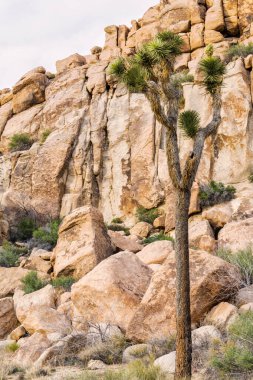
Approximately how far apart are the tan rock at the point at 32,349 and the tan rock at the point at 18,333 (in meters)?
1.78

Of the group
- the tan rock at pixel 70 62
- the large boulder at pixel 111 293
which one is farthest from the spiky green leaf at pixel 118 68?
the tan rock at pixel 70 62

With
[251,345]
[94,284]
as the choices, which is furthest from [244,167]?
[251,345]

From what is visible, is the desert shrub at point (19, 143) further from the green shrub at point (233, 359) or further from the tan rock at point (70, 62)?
the green shrub at point (233, 359)

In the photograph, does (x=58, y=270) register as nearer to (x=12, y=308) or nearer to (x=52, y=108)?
(x=12, y=308)

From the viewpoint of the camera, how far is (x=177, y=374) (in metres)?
6.67

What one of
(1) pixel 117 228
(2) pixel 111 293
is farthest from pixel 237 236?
(1) pixel 117 228

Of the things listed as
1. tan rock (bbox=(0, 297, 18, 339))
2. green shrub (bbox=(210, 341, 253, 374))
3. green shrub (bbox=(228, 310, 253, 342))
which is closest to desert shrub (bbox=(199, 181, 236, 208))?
tan rock (bbox=(0, 297, 18, 339))

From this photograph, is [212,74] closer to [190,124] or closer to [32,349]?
[190,124]

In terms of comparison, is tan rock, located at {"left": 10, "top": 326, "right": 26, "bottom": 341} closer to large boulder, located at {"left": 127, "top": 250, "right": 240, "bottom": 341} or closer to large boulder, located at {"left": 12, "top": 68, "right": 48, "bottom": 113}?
large boulder, located at {"left": 127, "top": 250, "right": 240, "bottom": 341}

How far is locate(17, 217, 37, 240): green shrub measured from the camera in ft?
80.0

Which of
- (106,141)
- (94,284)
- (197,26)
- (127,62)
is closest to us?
(127,62)

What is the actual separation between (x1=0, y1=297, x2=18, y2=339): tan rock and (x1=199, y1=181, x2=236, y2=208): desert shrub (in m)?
10.8

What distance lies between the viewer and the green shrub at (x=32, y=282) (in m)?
14.0

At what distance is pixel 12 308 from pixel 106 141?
16.1 metres
